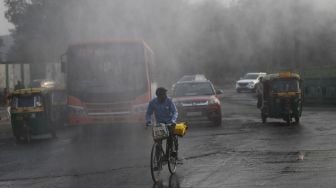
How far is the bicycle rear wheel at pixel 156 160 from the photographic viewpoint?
11.1 metres

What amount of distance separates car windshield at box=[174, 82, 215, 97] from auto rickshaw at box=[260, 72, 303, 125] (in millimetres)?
2255

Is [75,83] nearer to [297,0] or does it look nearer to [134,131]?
[134,131]

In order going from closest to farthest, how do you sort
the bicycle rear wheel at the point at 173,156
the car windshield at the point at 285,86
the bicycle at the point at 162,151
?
1. the bicycle at the point at 162,151
2. the bicycle rear wheel at the point at 173,156
3. the car windshield at the point at 285,86

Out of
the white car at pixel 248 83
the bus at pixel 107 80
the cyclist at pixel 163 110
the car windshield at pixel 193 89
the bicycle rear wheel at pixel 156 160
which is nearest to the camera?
the bicycle rear wheel at pixel 156 160

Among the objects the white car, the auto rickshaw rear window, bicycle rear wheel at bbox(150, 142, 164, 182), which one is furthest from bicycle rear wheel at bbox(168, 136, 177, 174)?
the white car

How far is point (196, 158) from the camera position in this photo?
14141 mm

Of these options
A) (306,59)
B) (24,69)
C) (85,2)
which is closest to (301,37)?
(306,59)

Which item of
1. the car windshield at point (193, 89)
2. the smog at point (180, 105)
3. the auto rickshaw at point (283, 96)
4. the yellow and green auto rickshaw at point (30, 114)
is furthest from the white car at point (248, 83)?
the yellow and green auto rickshaw at point (30, 114)

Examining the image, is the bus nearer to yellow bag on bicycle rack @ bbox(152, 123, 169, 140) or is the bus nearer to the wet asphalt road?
the wet asphalt road

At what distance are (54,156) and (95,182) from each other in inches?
184

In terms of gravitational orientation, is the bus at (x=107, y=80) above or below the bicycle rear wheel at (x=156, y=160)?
above

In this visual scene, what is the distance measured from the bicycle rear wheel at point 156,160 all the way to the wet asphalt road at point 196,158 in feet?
0.50

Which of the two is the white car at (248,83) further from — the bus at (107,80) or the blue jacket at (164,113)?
the blue jacket at (164,113)

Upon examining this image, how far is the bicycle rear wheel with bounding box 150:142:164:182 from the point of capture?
1115 cm
